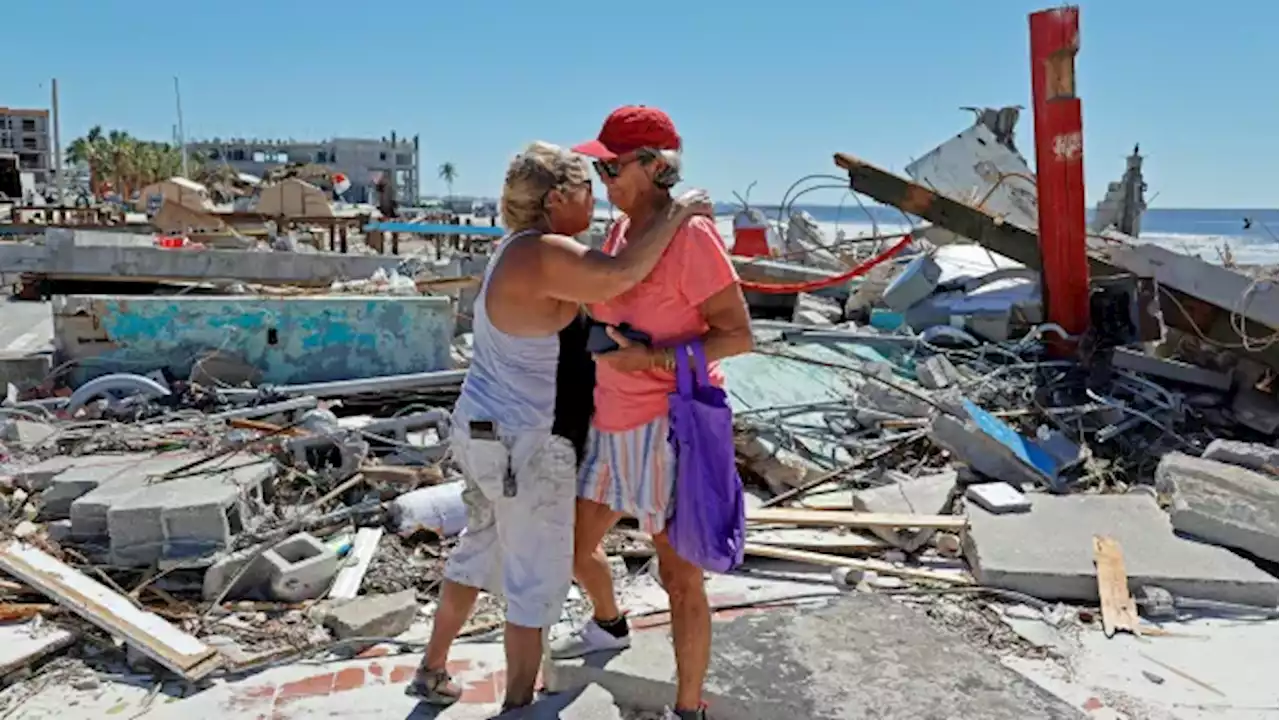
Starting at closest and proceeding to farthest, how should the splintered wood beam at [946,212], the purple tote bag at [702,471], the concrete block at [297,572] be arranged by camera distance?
1. the purple tote bag at [702,471]
2. the concrete block at [297,572]
3. the splintered wood beam at [946,212]

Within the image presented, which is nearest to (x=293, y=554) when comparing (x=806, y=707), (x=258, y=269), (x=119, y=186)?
(x=806, y=707)

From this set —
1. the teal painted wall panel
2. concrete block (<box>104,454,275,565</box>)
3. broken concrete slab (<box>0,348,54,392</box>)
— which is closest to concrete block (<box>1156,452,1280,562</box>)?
concrete block (<box>104,454,275,565</box>)

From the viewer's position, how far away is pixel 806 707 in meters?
3.04

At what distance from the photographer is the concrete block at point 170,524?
14.3 feet

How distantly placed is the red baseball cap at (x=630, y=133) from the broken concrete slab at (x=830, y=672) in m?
1.65

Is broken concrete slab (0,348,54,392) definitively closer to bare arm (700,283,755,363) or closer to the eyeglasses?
the eyeglasses

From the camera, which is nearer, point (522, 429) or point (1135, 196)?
point (522, 429)

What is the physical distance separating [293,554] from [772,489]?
2677 mm

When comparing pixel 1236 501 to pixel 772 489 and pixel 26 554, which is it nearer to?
pixel 772 489

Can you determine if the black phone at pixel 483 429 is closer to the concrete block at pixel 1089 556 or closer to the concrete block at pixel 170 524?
the concrete block at pixel 170 524

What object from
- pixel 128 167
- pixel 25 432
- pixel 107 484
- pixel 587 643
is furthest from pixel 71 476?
pixel 128 167

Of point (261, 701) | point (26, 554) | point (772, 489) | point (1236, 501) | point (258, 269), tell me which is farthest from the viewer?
point (258, 269)

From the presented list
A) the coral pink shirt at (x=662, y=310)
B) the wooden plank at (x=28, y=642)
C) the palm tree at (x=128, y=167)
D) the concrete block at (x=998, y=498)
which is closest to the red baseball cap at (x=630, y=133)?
the coral pink shirt at (x=662, y=310)

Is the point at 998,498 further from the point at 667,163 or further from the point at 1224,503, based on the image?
the point at 667,163
